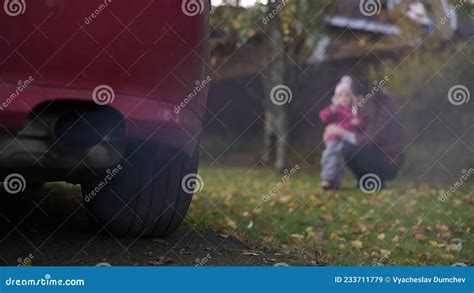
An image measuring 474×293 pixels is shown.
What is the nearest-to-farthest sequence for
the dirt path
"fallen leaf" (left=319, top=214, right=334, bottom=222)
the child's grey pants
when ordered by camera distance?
1. the dirt path
2. "fallen leaf" (left=319, top=214, right=334, bottom=222)
3. the child's grey pants

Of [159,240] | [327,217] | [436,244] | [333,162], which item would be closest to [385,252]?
[436,244]

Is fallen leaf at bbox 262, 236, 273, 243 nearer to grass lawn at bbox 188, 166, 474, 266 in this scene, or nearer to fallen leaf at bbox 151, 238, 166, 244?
grass lawn at bbox 188, 166, 474, 266

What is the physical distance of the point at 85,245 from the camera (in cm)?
324

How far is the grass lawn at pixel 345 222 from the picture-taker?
3654 millimetres

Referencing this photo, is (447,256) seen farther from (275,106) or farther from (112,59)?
(275,106)

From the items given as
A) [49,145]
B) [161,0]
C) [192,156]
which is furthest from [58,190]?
[161,0]

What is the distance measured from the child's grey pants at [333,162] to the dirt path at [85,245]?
3041 millimetres

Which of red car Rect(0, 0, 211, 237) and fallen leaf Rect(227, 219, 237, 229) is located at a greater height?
red car Rect(0, 0, 211, 237)

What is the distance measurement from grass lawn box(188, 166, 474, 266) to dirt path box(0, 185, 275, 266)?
252 mm

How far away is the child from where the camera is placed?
6738 mm

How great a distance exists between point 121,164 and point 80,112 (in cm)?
46

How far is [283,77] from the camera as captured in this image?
30.5ft

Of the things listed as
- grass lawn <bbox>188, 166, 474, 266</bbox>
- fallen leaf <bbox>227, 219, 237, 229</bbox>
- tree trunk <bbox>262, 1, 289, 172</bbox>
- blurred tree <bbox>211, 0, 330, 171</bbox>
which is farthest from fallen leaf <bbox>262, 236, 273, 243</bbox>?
tree trunk <bbox>262, 1, 289, 172</bbox>

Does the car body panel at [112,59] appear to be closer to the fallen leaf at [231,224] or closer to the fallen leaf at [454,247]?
the fallen leaf at [231,224]
